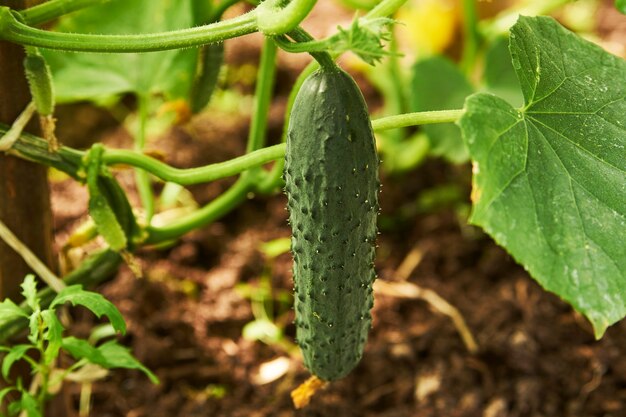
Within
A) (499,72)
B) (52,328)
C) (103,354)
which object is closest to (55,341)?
(52,328)

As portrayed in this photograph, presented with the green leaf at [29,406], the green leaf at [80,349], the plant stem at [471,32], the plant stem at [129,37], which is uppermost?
the plant stem at [129,37]

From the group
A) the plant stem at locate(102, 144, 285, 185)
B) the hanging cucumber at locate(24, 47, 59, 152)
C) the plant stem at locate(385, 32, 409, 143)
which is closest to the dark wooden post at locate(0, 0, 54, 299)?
the hanging cucumber at locate(24, 47, 59, 152)

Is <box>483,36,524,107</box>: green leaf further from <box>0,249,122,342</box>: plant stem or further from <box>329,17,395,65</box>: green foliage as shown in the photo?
<box>329,17,395,65</box>: green foliage

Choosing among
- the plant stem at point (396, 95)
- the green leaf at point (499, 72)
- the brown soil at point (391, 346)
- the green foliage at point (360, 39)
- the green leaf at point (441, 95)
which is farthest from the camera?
the plant stem at point (396, 95)

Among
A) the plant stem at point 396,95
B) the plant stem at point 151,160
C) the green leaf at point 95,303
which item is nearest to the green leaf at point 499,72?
the plant stem at point 396,95

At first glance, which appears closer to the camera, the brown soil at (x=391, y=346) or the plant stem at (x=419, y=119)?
the plant stem at (x=419, y=119)

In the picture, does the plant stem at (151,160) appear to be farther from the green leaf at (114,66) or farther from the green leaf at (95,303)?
the green leaf at (114,66)

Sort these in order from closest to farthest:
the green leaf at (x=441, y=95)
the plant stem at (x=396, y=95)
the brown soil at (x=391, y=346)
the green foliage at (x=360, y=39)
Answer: the green foliage at (x=360, y=39)
the brown soil at (x=391, y=346)
the green leaf at (x=441, y=95)
the plant stem at (x=396, y=95)

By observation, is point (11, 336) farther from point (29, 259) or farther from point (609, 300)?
point (609, 300)
